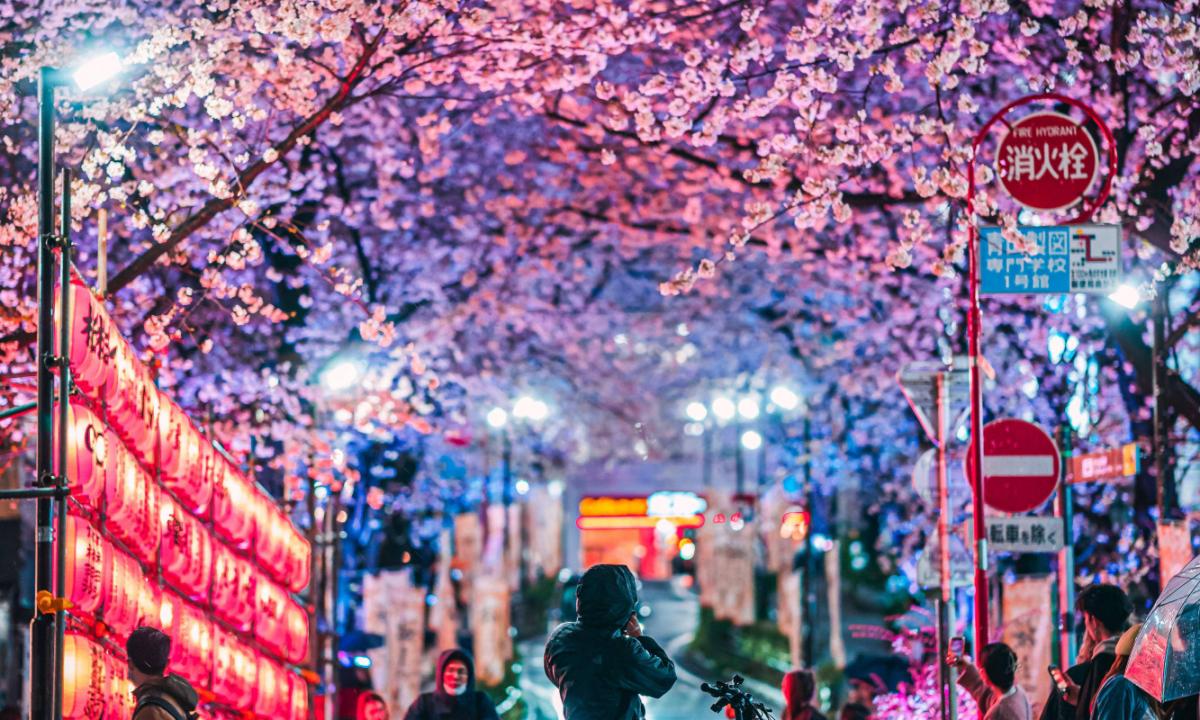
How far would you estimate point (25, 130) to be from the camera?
14766mm

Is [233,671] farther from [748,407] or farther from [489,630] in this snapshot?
[748,407]

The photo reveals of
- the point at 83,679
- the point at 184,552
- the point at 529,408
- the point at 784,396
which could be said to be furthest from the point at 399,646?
the point at 529,408

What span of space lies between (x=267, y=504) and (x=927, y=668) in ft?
22.6

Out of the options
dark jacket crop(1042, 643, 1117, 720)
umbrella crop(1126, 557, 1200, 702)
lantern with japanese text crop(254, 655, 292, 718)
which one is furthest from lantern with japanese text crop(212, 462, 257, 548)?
umbrella crop(1126, 557, 1200, 702)

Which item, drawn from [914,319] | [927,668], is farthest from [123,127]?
[914,319]

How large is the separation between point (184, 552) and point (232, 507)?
4.75 feet

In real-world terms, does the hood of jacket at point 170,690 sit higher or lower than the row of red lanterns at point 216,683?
higher

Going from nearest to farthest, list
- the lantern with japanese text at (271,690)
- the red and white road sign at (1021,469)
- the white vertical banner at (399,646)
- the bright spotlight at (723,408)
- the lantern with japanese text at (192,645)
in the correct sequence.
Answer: the red and white road sign at (1021,469)
the lantern with japanese text at (192,645)
the lantern with japanese text at (271,690)
the white vertical banner at (399,646)
the bright spotlight at (723,408)

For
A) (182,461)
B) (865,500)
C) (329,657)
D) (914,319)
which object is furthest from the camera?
(865,500)

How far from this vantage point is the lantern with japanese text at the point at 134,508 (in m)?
9.81

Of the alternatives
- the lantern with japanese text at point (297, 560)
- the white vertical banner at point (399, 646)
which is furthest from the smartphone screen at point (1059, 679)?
the white vertical banner at point (399, 646)

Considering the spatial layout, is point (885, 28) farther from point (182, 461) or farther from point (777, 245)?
point (182, 461)

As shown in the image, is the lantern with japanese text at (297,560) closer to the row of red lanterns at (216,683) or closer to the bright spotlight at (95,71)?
the row of red lanterns at (216,683)

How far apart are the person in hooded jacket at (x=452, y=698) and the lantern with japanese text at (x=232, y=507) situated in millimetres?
3256
